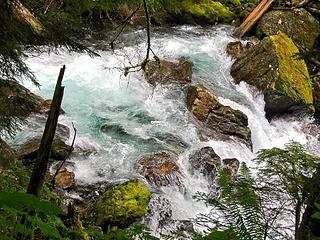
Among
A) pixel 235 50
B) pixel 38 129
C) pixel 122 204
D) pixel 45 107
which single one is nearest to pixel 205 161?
pixel 122 204

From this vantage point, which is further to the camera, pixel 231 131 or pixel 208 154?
pixel 231 131

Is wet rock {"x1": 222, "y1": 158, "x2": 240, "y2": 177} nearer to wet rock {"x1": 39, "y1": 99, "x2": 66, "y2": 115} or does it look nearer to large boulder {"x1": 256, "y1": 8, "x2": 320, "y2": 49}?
wet rock {"x1": 39, "y1": 99, "x2": 66, "y2": 115}

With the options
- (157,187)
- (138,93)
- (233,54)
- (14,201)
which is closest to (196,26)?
(233,54)

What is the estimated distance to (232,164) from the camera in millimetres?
8125

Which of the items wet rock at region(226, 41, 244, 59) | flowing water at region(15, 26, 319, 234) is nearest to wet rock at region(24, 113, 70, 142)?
flowing water at region(15, 26, 319, 234)

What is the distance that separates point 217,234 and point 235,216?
2.16ft

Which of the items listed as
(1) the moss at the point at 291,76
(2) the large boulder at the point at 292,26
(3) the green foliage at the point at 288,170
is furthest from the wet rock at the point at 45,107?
(2) the large boulder at the point at 292,26

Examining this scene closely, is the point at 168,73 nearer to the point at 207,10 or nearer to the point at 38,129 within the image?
the point at 38,129

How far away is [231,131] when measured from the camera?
9414 millimetres

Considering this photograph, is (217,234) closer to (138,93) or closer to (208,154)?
(208,154)

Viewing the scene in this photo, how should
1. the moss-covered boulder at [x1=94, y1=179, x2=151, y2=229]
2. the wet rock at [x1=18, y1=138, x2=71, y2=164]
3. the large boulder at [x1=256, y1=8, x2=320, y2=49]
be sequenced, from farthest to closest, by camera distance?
1. the large boulder at [x1=256, y1=8, x2=320, y2=49]
2. the wet rock at [x1=18, y1=138, x2=71, y2=164]
3. the moss-covered boulder at [x1=94, y1=179, x2=151, y2=229]

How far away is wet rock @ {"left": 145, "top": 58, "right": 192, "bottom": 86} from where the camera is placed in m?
10.8

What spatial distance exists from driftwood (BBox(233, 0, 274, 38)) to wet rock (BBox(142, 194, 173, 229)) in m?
8.32

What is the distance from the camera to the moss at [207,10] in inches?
593
